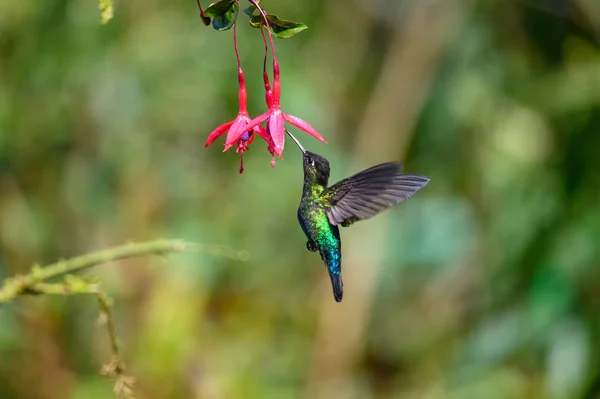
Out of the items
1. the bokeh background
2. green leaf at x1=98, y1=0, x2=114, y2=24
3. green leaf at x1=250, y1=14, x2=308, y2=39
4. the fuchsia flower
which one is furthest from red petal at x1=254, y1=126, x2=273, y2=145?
the bokeh background

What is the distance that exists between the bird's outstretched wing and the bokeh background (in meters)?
1.69

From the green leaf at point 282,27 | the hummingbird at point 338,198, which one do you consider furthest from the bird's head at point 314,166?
the green leaf at point 282,27

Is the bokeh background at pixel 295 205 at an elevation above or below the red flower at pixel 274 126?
above

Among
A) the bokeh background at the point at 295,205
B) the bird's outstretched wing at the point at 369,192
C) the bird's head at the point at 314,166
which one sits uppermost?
the bokeh background at the point at 295,205

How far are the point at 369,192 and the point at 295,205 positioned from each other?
2.71 metres

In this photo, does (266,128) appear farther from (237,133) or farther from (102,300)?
(102,300)

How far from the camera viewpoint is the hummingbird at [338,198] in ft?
3.78

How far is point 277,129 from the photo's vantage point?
109 cm

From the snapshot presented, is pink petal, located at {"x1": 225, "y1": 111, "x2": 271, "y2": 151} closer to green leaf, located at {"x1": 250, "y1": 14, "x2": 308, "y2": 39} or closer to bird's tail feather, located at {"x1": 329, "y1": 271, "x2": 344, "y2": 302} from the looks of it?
green leaf, located at {"x1": 250, "y1": 14, "x2": 308, "y2": 39}

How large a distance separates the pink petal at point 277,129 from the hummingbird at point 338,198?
103 millimetres

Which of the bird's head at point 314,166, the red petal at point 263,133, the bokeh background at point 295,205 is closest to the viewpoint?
the red petal at point 263,133

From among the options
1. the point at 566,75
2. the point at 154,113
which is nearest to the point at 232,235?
the point at 154,113

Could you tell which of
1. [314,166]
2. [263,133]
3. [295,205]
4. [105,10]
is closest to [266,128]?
[263,133]

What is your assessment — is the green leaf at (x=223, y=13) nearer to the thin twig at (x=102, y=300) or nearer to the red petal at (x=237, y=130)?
the red petal at (x=237, y=130)
